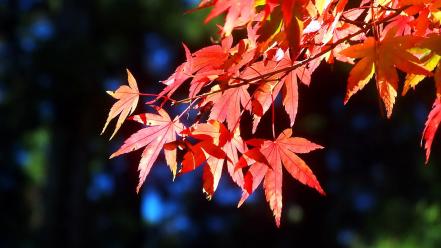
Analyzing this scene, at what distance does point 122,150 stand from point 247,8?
27 cm

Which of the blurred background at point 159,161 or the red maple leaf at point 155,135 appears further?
the blurred background at point 159,161

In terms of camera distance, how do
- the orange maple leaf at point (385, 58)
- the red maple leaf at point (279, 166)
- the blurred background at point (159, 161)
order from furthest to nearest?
the blurred background at point (159, 161) → the red maple leaf at point (279, 166) → the orange maple leaf at point (385, 58)

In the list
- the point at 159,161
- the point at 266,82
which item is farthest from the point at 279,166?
the point at 159,161

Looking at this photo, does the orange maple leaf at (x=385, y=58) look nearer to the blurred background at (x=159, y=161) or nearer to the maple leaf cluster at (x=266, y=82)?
the maple leaf cluster at (x=266, y=82)

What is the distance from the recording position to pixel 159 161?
665cm

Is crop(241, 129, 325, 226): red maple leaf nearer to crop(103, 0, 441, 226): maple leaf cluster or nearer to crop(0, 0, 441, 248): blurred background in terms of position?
crop(103, 0, 441, 226): maple leaf cluster

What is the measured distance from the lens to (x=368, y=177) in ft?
19.8

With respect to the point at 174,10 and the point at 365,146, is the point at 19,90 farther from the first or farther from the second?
the point at 365,146

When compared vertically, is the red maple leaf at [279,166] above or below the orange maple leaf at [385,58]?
below

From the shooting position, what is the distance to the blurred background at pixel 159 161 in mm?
5102

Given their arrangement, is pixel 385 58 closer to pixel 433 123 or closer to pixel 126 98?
pixel 433 123

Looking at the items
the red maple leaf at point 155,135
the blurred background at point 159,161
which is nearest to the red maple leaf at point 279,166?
the red maple leaf at point 155,135

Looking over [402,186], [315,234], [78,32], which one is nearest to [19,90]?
[78,32]

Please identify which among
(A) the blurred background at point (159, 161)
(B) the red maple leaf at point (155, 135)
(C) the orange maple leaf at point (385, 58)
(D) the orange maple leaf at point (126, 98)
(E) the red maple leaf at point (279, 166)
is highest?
(C) the orange maple leaf at point (385, 58)
